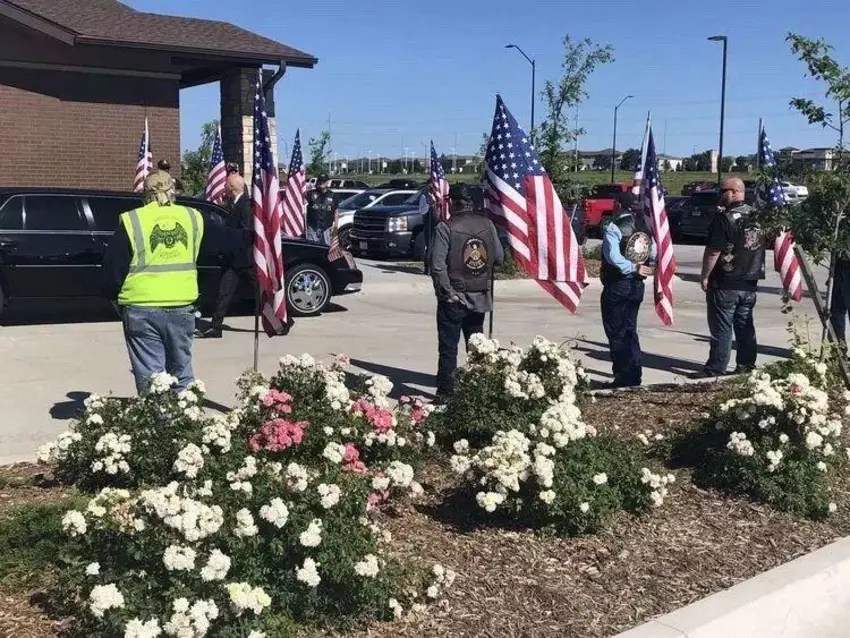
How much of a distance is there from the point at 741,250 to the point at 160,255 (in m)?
5.03

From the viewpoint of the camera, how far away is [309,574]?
3.41m

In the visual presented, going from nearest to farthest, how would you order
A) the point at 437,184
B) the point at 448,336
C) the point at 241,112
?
the point at 448,336 < the point at 437,184 < the point at 241,112

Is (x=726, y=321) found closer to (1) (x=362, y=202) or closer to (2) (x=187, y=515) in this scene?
(2) (x=187, y=515)

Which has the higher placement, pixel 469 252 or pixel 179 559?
pixel 469 252

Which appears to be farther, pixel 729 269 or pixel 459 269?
pixel 729 269

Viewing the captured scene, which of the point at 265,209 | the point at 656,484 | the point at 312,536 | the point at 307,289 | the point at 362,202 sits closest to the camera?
the point at 312,536

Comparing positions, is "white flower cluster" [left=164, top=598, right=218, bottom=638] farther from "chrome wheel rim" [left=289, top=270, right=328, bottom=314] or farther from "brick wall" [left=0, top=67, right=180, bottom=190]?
→ "brick wall" [left=0, top=67, right=180, bottom=190]

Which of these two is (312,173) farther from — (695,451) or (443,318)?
(695,451)

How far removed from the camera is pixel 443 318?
→ 735 cm

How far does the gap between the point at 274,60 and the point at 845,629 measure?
1538 cm

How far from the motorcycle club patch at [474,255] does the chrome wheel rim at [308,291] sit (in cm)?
533

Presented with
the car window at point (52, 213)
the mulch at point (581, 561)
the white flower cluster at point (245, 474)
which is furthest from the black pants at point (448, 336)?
the car window at point (52, 213)

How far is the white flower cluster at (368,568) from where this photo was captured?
349cm

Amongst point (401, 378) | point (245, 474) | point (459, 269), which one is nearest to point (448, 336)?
point (459, 269)
